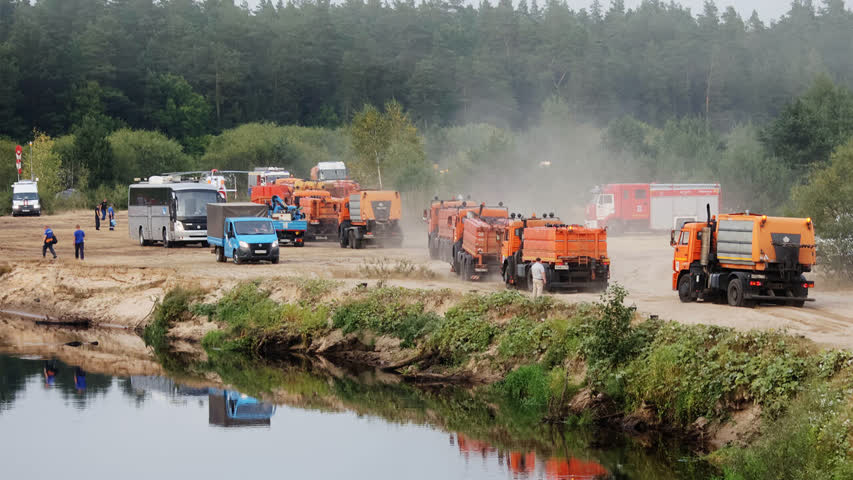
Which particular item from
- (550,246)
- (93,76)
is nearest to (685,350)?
(550,246)

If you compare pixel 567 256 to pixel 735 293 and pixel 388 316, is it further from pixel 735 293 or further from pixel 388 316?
pixel 388 316

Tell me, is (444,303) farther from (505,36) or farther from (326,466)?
(505,36)

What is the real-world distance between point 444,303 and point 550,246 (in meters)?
5.07

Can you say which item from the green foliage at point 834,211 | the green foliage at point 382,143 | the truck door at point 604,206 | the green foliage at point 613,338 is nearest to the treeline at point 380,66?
the green foliage at point 382,143

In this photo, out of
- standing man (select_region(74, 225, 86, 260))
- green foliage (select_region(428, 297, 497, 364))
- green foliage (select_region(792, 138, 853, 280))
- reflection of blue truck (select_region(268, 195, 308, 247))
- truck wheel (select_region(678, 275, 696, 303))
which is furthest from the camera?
reflection of blue truck (select_region(268, 195, 308, 247))

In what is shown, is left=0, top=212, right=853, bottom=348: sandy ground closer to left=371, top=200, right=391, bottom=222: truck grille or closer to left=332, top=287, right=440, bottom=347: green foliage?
left=371, top=200, right=391, bottom=222: truck grille

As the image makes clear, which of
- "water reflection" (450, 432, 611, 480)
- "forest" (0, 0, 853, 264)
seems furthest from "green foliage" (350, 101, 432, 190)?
"water reflection" (450, 432, 611, 480)

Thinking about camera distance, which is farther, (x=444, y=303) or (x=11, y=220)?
(x=11, y=220)

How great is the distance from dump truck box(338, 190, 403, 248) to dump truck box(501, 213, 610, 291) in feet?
69.4

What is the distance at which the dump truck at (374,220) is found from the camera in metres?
56.7

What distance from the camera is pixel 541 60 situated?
486 feet

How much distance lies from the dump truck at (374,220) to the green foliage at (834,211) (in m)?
20.4

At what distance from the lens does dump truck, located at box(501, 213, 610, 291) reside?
35.1 m

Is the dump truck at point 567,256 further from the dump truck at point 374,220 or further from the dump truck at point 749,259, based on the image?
the dump truck at point 374,220
